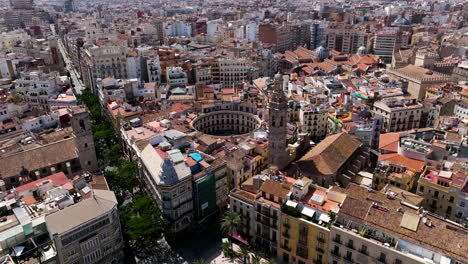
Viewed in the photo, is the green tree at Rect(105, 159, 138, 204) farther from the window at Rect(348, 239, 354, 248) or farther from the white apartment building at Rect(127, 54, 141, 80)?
the white apartment building at Rect(127, 54, 141, 80)

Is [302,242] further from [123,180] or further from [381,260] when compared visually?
[123,180]

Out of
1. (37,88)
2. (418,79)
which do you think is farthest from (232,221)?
(418,79)

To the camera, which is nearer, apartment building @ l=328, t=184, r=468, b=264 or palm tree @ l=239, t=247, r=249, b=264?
apartment building @ l=328, t=184, r=468, b=264

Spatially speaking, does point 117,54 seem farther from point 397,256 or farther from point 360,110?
point 397,256

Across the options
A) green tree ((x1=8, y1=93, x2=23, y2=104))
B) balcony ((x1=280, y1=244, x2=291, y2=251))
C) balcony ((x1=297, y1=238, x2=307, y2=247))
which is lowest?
balcony ((x1=280, y1=244, x2=291, y2=251))

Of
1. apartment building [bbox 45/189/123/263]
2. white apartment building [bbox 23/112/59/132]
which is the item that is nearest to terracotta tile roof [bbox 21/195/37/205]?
apartment building [bbox 45/189/123/263]

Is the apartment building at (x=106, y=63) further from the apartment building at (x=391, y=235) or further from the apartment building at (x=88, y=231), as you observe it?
the apartment building at (x=391, y=235)
